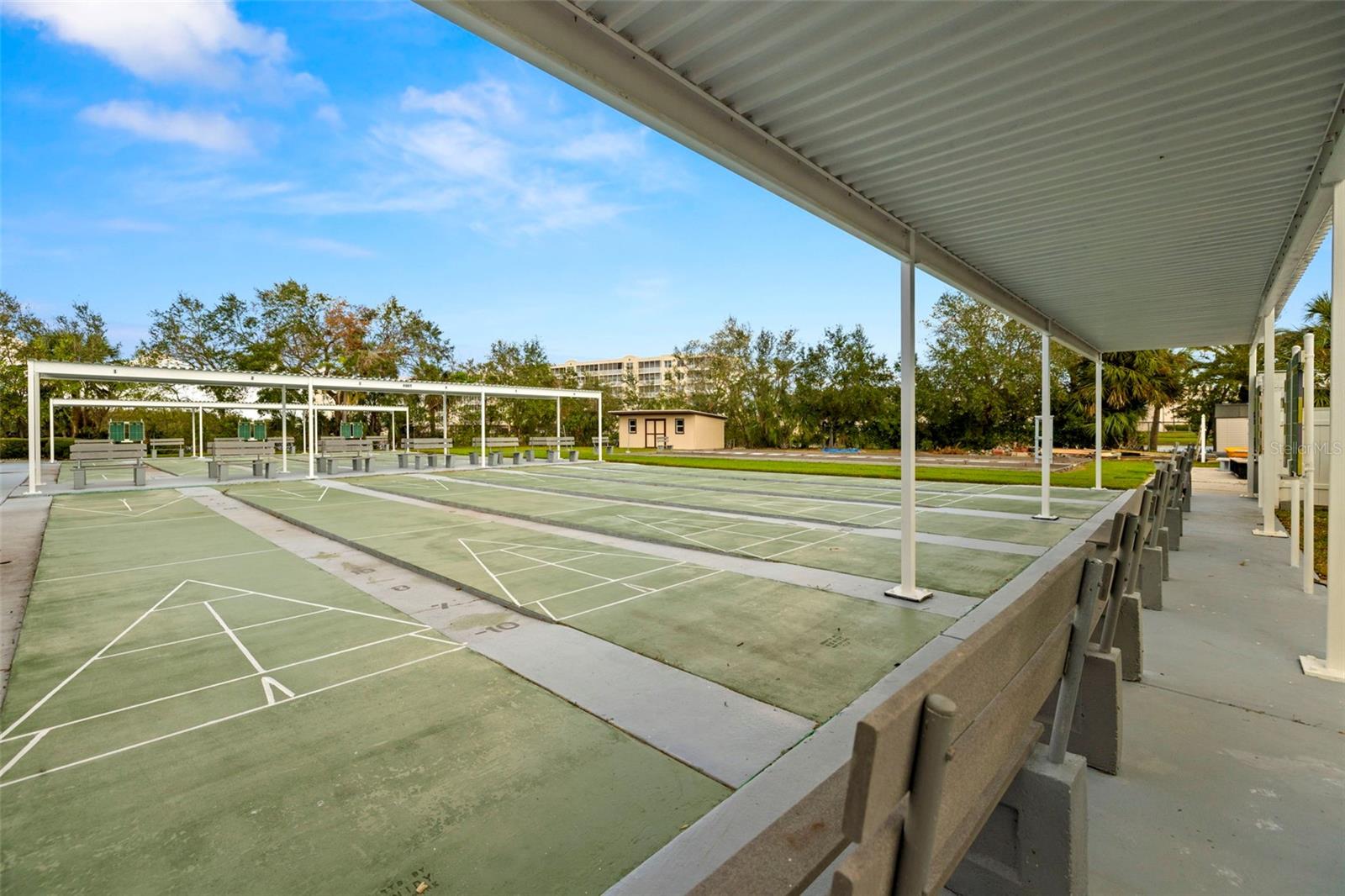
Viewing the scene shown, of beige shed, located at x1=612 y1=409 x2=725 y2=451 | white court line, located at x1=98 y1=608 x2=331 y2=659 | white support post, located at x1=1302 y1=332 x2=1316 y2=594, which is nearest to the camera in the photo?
white court line, located at x1=98 y1=608 x2=331 y2=659

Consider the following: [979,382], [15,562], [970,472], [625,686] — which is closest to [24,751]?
[625,686]

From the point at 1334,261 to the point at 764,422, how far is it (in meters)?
38.8

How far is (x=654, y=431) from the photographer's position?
Result: 134 feet

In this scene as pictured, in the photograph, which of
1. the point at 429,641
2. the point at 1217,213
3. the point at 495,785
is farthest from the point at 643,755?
the point at 1217,213

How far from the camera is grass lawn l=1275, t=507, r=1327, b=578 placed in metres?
6.49

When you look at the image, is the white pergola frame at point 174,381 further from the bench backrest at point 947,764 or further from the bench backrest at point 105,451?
the bench backrest at point 947,764

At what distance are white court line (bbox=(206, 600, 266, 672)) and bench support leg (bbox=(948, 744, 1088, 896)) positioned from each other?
14.1ft

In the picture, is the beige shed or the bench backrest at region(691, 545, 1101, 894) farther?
the beige shed

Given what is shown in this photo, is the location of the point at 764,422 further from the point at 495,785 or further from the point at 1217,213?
the point at 495,785

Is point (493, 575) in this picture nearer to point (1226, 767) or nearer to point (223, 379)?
point (1226, 767)

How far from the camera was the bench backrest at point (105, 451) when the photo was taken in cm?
1545

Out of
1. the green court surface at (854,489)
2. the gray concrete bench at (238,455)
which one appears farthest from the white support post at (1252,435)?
the gray concrete bench at (238,455)

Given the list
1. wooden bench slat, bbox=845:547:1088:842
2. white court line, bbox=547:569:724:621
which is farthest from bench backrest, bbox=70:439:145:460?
wooden bench slat, bbox=845:547:1088:842

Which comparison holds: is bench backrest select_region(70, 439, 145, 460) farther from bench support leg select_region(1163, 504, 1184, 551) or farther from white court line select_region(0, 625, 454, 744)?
bench support leg select_region(1163, 504, 1184, 551)
